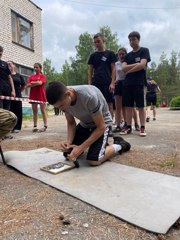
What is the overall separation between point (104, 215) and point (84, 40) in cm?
4019

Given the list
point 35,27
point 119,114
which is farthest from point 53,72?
point 119,114

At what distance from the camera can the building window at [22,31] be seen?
494 inches

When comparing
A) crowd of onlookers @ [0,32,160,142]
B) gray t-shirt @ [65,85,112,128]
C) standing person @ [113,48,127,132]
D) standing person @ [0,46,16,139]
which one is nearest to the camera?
gray t-shirt @ [65,85,112,128]

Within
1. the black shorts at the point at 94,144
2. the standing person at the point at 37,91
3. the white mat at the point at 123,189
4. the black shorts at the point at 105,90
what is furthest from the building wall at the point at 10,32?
the white mat at the point at 123,189

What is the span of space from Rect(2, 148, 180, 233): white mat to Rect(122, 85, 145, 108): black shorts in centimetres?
202

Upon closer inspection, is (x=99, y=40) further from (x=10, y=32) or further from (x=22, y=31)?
(x=22, y=31)

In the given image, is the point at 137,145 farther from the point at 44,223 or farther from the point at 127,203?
the point at 44,223

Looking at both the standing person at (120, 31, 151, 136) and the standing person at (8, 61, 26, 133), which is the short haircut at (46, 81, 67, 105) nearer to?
the standing person at (120, 31, 151, 136)

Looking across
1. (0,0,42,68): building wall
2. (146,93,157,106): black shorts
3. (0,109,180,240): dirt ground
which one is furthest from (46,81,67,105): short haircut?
(0,0,42,68): building wall

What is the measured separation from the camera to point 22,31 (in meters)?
13.4

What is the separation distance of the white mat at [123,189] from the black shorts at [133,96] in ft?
6.62

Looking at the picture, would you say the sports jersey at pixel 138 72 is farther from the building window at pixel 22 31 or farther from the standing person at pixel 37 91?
the building window at pixel 22 31

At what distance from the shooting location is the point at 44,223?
1.75 m

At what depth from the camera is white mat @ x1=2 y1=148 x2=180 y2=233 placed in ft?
5.87
